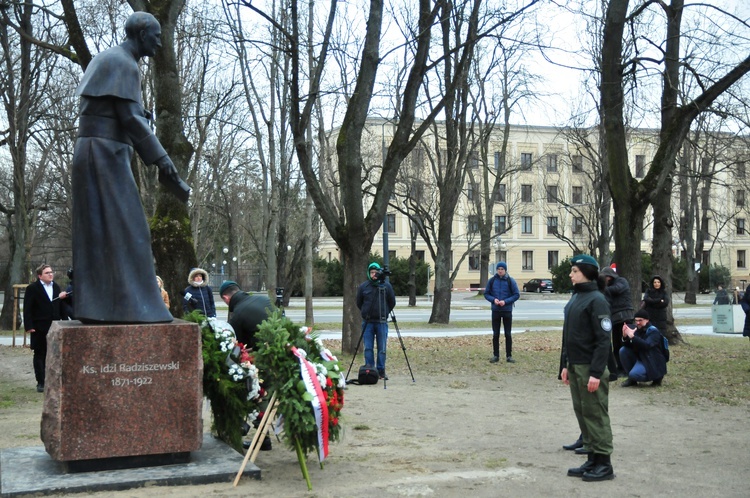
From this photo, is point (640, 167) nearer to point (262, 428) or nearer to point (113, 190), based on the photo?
point (262, 428)

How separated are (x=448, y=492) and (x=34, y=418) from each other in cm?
575

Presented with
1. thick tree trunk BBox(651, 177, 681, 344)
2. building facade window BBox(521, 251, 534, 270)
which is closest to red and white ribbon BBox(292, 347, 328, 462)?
thick tree trunk BBox(651, 177, 681, 344)

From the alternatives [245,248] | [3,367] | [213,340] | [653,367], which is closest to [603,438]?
[213,340]

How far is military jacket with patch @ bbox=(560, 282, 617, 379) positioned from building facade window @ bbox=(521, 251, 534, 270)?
71.8 m

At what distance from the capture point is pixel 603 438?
22.8 ft

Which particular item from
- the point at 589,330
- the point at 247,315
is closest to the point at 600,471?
the point at 589,330

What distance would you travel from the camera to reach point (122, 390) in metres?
6.49

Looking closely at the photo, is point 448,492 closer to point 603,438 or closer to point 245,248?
point 603,438

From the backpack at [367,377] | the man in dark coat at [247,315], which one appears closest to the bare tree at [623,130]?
the backpack at [367,377]

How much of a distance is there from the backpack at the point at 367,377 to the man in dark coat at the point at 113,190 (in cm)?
632

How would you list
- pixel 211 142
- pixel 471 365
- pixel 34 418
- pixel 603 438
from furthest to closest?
pixel 211 142
pixel 471 365
pixel 34 418
pixel 603 438

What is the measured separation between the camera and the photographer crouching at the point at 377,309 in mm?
13359

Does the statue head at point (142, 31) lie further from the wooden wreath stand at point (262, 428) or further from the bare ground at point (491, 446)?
the bare ground at point (491, 446)

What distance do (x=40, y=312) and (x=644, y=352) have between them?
29.1 feet
